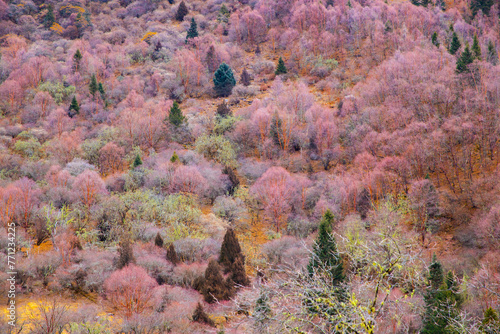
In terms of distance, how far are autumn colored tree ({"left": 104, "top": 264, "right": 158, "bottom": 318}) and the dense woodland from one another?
0.13m

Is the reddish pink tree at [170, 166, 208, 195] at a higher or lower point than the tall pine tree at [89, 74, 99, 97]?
lower

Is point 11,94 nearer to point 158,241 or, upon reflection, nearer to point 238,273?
point 158,241

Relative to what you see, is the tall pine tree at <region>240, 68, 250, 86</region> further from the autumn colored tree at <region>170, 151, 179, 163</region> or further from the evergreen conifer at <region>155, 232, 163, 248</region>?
the evergreen conifer at <region>155, 232, 163, 248</region>

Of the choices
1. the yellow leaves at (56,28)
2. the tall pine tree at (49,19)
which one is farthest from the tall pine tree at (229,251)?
the tall pine tree at (49,19)

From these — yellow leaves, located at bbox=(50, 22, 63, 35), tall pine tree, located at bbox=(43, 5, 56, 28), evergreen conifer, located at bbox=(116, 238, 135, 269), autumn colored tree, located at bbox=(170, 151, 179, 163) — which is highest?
tall pine tree, located at bbox=(43, 5, 56, 28)

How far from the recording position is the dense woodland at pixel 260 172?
52.3 feet

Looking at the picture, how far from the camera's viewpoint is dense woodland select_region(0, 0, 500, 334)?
15945mm

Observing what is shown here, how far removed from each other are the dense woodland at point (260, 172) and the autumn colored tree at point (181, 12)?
10733 mm

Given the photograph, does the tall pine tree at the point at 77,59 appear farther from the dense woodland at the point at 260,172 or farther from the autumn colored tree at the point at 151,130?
the autumn colored tree at the point at 151,130

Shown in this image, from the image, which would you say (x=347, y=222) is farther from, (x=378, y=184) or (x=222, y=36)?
(x=222, y=36)

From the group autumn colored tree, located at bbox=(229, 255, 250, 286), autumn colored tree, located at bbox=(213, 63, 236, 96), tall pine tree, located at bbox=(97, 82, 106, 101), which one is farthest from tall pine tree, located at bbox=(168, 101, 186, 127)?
autumn colored tree, located at bbox=(229, 255, 250, 286)

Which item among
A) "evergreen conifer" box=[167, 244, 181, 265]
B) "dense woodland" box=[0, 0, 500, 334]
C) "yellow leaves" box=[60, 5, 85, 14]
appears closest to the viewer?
"dense woodland" box=[0, 0, 500, 334]

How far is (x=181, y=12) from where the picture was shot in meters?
98.0

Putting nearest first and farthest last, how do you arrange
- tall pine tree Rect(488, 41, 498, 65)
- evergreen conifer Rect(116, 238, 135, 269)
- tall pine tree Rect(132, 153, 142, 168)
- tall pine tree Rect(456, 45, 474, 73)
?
evergreen conifer Rect(116, 238, 135, 269), tall pine tree Rect(132, 153, 142, 168), tall pine tree Rect(456, 45, 474, 73), tall pine tree Rect(488, 41, 498, 65)
